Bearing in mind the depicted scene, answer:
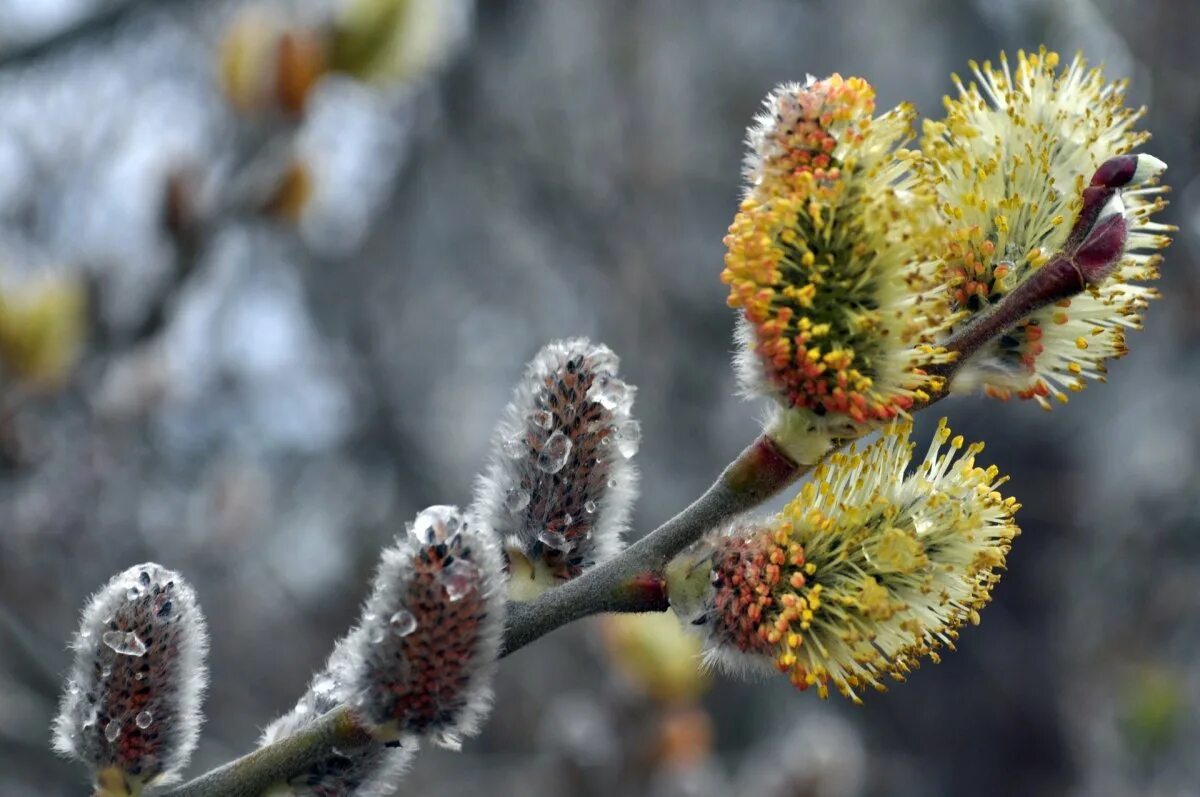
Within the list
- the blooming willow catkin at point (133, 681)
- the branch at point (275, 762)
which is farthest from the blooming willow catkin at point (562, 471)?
the blooming willow catkin at point (133, 681)

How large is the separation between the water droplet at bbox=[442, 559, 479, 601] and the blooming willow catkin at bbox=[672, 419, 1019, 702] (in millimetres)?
291

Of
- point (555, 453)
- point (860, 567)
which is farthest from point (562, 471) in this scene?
point (860, 567)

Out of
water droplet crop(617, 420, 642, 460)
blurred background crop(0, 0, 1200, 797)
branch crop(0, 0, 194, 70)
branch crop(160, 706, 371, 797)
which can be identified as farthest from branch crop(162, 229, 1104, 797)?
branch crop(0, 0, 194, 70)

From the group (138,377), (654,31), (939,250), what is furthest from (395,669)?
(654,31)

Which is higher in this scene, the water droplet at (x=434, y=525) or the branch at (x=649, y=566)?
the water droplet at (x=434, y=525)

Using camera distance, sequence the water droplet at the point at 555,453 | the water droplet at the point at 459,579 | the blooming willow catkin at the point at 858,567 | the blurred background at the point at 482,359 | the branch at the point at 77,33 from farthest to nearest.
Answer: the blurred background at the point at 482,359
the branch at the point at 77,33
the water droplet at the point at 555,453
the blooming willow catkin at the point at 858,567
the water droplet at the point at 459,579

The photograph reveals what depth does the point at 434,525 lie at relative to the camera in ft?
4.05

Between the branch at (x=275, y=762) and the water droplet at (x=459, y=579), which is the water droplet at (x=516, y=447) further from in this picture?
the branch at (x=275, y=762)

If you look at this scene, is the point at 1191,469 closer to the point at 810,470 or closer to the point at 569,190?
the point at 569,190

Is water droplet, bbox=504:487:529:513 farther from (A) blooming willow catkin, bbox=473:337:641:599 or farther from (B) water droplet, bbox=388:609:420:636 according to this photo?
(B) water droplet, bbox=388:609:420:636

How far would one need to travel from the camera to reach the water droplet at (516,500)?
57.5 inches

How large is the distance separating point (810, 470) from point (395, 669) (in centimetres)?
52

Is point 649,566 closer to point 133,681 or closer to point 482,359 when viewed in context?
point 133,681

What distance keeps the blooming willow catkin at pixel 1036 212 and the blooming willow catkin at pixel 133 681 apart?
963 millimetres
